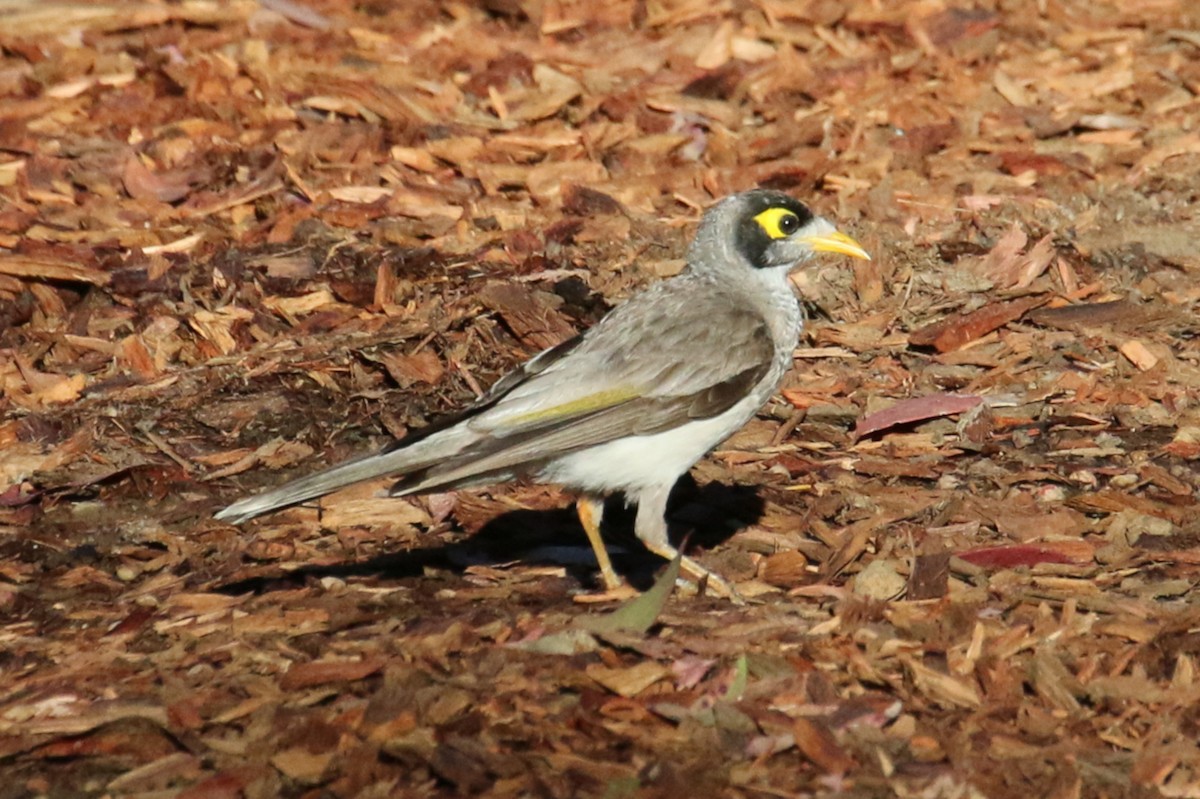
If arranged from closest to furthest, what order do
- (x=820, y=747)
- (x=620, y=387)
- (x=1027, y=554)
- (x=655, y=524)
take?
(x=820, y=747)
(x=1027, y=554)
(x=620, y=387)
(x=655, y=524)

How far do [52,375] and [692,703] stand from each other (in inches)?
180

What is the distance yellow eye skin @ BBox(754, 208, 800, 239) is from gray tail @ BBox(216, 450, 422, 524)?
2.23 metres

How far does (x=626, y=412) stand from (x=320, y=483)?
56.2 inches

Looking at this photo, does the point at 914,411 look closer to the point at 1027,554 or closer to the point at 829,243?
the point at 829,243

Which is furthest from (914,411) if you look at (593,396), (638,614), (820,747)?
(820,747)

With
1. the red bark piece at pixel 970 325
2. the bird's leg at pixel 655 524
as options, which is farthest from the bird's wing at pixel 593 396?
the red bark piece at pixel 970 325

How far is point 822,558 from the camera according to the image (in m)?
8.05

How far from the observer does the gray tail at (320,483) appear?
735cm

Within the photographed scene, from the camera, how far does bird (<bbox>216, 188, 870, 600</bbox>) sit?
754 centimetres

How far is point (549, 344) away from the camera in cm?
972

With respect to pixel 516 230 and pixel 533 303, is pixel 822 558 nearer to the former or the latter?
pixel 533 303

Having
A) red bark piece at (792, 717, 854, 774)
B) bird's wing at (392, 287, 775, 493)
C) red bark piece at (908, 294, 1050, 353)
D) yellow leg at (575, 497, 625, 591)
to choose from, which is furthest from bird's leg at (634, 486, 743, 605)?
red bark piece at (908, 294, 1050, 353)

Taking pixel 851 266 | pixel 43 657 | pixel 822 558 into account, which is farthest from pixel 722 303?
pixel 43 657

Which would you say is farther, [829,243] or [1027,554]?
[829,243]
